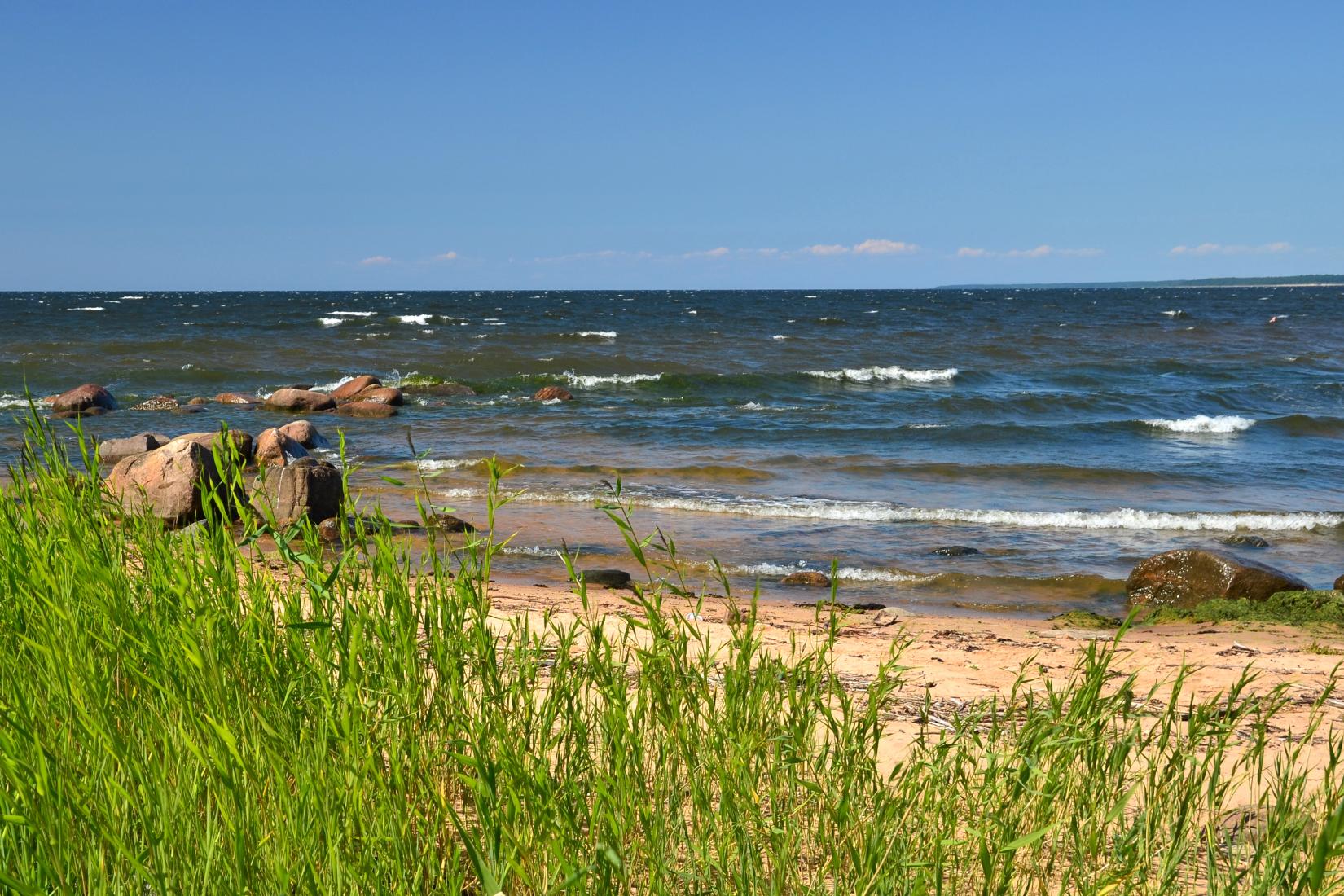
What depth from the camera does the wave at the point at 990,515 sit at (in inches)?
406

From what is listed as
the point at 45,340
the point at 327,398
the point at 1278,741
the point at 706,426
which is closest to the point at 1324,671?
the point at 1278,741

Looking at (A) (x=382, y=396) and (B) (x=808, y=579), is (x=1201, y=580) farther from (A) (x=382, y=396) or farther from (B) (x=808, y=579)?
(A) (x=382, y=396)

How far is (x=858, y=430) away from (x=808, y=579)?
9.07 metres

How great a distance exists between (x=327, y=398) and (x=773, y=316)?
3564cm

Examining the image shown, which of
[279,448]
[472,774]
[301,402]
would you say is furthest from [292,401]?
[472,774]

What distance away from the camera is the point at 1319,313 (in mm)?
57062

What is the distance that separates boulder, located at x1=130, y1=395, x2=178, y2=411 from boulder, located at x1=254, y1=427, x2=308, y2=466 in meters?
8.04

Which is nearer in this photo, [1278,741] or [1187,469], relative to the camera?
[1278,741]

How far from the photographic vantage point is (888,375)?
26.9 meters

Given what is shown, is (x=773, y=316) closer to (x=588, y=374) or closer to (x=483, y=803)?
(x=588, y=374)

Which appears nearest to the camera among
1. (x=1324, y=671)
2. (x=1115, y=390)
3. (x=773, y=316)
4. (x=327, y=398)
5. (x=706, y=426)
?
(x=1324, y=671)

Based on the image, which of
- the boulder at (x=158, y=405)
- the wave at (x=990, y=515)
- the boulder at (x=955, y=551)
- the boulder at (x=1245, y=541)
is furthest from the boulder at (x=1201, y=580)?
the boulder at (x=158, y=405)

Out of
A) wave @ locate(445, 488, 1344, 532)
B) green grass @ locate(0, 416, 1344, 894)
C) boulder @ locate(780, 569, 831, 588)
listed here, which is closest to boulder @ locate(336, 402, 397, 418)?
wave @ locate(445, 488, 1344, 532)

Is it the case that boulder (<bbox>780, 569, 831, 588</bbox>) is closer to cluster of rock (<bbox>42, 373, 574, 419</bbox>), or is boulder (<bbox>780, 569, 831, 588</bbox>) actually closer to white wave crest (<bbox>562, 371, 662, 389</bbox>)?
cluster of rock (<bbox>42, 373, 574, 419</bbox>)
